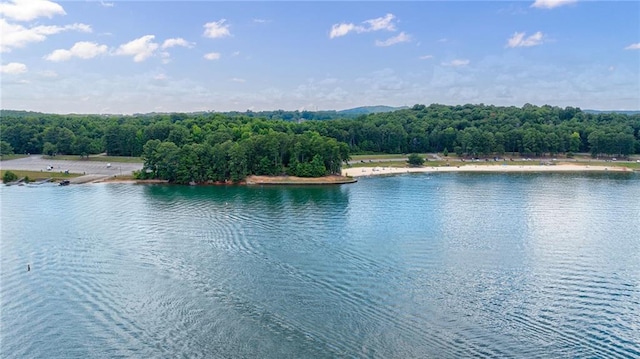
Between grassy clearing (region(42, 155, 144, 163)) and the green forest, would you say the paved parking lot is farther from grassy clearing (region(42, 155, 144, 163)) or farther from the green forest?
the green forest

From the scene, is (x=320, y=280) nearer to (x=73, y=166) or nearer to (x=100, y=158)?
(x=73, y=166)

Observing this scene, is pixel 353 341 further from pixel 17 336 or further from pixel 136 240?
pixel 136 240

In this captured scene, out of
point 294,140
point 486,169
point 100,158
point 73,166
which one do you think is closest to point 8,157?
point 100,158

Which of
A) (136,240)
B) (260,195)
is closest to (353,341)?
(136,240)

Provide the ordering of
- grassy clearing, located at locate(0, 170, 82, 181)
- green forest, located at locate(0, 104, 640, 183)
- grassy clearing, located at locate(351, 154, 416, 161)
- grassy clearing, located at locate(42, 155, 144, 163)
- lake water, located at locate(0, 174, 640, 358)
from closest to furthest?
lake water, located at locate(0, 174, 640, 358)
grassy clearing, located at locate(0, 170, 82, 181)
green forest, located at locate(0, 104, 640, 183)
grassy clearing, located at locate(42, 155, 144, 163)
grassy clearing, located at locate(351, 154, 416, 161)

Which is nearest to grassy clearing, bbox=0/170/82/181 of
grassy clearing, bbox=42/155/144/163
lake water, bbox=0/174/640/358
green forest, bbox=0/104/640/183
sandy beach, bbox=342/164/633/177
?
green forest, bbox=0/104/640/183

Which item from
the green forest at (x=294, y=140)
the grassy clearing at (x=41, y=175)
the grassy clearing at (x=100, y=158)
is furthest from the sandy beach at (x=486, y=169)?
the grassy clearing at (x=41, y=175)

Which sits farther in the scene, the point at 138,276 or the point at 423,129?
the point at 423,129
